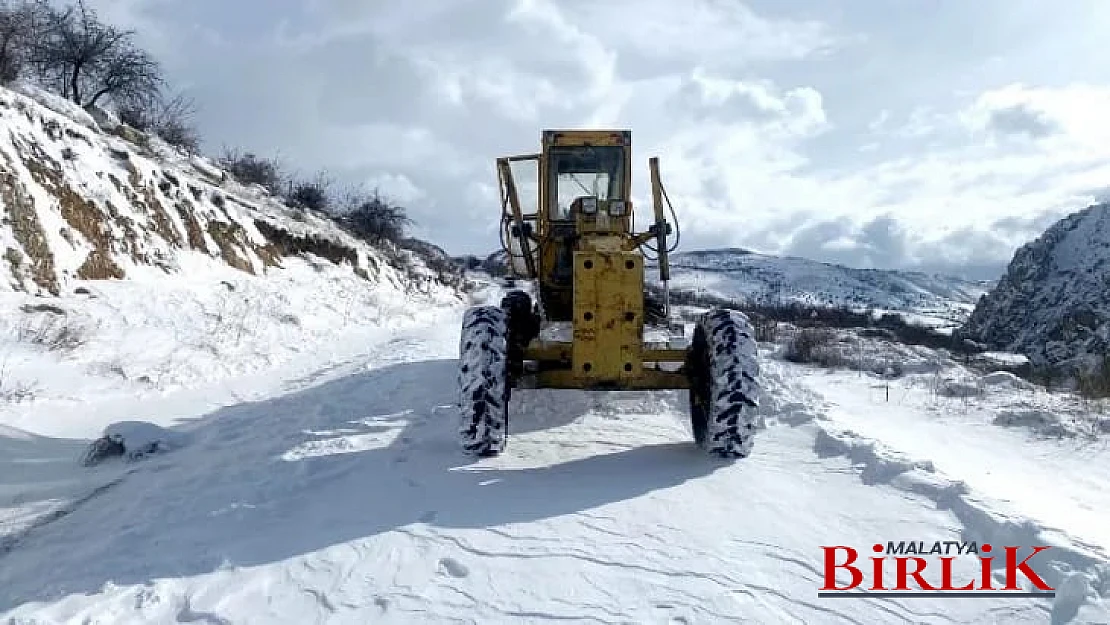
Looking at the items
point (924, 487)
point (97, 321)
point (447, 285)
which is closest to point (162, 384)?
point (97, 321)

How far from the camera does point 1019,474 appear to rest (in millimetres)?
6156

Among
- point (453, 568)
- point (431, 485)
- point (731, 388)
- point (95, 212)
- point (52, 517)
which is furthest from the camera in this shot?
point (95, 212)

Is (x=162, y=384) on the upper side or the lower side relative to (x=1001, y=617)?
upper

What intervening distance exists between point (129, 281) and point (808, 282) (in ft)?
498

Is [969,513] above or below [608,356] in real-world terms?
below

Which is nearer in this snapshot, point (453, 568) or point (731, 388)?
point (453, 568)

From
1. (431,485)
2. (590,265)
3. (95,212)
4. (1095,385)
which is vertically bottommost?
(1095,385)

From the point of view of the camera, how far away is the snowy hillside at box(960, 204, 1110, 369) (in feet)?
121

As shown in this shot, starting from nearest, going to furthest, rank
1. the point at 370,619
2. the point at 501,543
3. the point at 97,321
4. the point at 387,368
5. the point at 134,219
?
the point at 370,619
the point at 501,543
the point at 97,321
the point at 387,368
the point at 134,219

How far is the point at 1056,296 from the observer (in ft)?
151

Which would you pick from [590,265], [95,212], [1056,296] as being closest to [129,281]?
[95,212]

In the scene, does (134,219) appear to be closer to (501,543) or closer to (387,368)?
(387,368)

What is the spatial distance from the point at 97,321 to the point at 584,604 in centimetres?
896

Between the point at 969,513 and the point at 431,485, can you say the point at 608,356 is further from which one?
the point at 969,513
